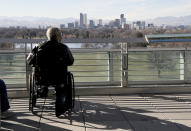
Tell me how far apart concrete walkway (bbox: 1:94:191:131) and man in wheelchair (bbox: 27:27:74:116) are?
1.35 ft

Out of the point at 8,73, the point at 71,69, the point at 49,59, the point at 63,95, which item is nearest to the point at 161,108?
the point at 63,95

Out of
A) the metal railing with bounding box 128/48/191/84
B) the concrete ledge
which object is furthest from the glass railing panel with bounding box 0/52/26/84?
the metal railing with bounding box 128/48/191/84

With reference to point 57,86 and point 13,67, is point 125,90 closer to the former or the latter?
point 57,86

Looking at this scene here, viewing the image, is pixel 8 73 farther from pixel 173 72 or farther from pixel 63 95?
pixel 173 72

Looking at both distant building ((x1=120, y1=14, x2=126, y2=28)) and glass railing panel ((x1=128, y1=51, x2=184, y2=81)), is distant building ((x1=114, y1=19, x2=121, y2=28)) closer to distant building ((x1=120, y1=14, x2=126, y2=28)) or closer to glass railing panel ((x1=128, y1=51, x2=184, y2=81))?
distant building ((x1=120, y1=14, x2=126, y2=28))

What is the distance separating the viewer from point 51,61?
17.1 ft

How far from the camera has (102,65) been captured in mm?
7602

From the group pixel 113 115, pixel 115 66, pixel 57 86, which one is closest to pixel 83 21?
pixel 115 66

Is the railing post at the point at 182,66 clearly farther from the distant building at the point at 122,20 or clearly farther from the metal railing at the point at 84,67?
the distant building at the point at 122,20

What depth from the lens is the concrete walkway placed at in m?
4.78

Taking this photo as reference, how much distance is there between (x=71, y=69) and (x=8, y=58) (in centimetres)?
143

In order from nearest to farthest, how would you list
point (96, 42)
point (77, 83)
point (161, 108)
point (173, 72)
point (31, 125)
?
point (31, 125), point (161, 108), point (96, 42), point (77, 83), point (173, 72)

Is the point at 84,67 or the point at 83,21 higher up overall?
the point at 83,21

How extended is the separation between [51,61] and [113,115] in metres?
1.33
